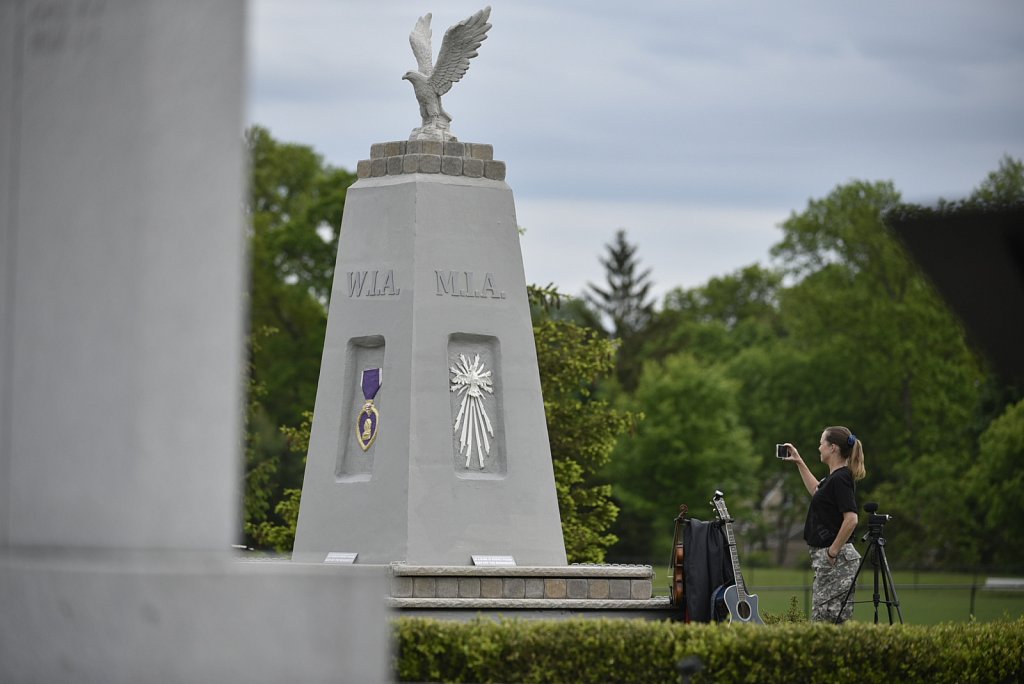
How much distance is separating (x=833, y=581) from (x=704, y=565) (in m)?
1.07

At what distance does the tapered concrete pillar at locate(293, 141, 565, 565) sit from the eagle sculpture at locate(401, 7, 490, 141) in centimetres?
39

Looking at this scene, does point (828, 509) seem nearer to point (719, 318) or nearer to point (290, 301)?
point (290, 301)

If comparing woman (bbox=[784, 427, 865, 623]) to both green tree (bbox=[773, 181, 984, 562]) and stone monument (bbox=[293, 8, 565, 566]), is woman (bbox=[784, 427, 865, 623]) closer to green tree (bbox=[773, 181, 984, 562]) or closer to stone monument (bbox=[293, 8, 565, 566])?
stone monument (bbox=[293, 8, 565, 566])

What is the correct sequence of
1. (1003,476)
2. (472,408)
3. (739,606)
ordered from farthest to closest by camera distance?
(1003,476)
(472,408)
(739,606)

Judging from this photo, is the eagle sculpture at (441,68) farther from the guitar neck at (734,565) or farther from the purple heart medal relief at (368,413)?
the guitar neck at (734,565)

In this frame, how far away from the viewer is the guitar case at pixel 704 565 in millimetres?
12625

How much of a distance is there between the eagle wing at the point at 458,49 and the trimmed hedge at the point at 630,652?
639 centimetres

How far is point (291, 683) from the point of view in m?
4.48

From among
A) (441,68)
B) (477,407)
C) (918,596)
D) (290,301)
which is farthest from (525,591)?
(290,301)

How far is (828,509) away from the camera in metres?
12.0

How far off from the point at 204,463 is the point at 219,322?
42cm

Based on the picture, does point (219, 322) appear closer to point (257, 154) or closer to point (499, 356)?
point (499, 356)

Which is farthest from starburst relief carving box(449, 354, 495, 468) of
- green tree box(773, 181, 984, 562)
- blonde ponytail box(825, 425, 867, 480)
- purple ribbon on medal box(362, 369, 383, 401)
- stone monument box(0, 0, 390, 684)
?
green tree box(773, 181, 984, 562)

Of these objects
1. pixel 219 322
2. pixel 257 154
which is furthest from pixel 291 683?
pixel 257 154
